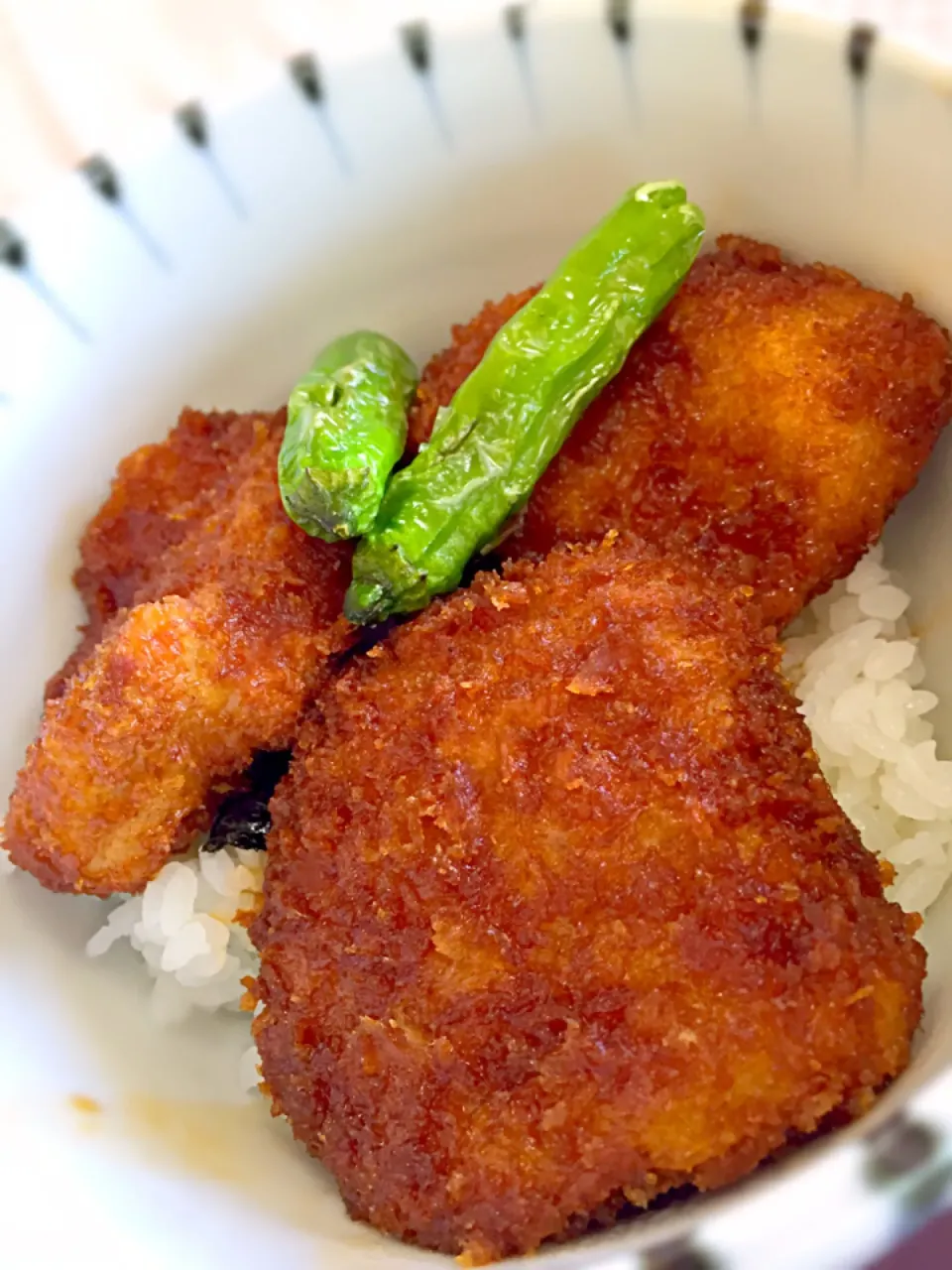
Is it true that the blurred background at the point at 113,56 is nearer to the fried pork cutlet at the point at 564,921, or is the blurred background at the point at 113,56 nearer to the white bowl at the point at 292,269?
the white bowl at the point at 292,269

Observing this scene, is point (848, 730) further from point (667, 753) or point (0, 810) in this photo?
point (0, 810)

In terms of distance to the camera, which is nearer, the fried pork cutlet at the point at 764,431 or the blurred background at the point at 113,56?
the fried pork cutlet at the point at 764,431

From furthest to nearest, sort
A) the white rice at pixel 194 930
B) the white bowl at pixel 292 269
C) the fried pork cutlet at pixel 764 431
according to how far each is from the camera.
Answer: the white rice at pixel 194 930
the fried pork cutlet at pixel 764 431
the white bowl at pixel 292 269

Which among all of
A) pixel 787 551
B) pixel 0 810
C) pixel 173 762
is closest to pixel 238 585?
pixel 173 762

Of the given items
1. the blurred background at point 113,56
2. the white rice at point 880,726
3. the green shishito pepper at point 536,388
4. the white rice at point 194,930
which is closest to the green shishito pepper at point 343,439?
the green shishito pepper at point 536,388

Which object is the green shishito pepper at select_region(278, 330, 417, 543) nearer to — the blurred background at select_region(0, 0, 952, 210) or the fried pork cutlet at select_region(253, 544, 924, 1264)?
the fried pork cutlet at select_region(253, 544, 924, 1264)

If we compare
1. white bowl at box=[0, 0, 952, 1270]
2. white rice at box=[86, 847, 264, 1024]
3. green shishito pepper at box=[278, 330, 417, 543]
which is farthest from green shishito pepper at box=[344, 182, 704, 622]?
white rice at box=[86, 847, 264, 1024]
